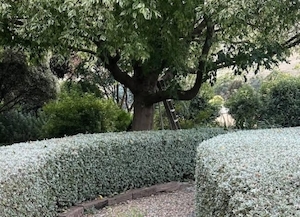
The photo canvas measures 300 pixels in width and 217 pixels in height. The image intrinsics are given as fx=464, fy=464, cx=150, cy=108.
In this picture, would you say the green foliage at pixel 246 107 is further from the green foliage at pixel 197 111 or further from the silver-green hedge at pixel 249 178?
the silver-green hedge at pixel 249 178

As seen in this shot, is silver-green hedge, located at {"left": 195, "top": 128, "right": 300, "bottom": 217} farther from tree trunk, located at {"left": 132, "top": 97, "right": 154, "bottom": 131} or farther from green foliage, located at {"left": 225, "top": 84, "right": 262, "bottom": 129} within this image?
green foliage, located at {"left": 225, "top": 84, "right": 262, "bottom": 129}

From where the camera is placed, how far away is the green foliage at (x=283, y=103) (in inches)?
384

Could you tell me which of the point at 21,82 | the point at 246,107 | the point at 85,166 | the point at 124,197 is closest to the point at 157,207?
the point at 124,197

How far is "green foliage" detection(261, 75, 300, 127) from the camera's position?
9.76 m

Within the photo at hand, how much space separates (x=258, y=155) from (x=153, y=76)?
455 cm

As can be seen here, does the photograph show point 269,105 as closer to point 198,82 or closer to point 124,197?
point 198,82

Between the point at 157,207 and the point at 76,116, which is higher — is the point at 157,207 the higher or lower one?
the lower one

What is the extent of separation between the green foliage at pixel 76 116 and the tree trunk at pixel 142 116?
4.44ft

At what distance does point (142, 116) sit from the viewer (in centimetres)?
798

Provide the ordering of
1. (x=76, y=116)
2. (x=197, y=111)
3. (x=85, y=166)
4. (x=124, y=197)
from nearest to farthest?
(x=85, y=166) < (x=124, y=197) < (x=76, y=116) < (x=197, y=111)

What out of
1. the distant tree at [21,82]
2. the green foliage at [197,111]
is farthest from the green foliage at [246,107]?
the distant tree at [21,82]

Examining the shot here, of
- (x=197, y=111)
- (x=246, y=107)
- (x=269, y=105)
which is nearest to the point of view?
(x=269, y=105)

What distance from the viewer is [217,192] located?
117 inches

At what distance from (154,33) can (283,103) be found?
15.0 feet
